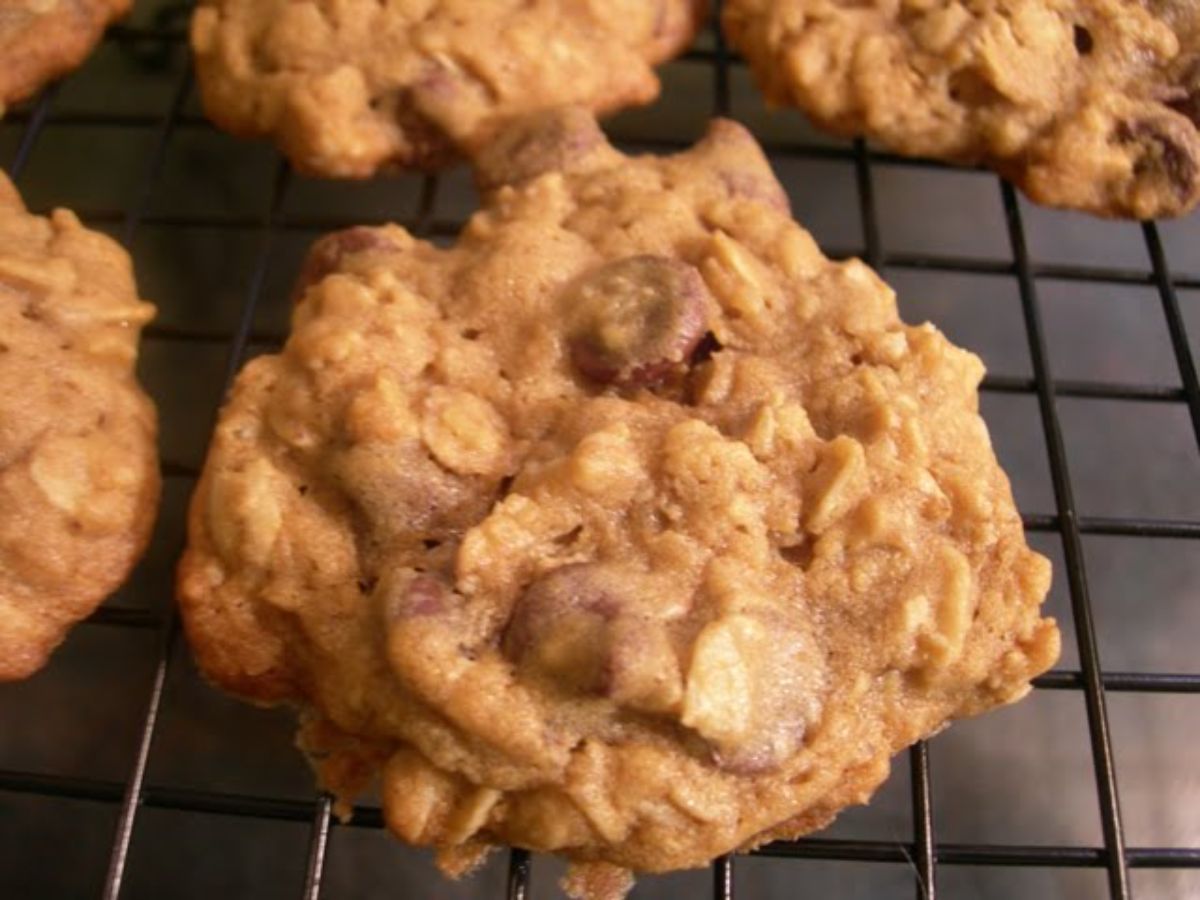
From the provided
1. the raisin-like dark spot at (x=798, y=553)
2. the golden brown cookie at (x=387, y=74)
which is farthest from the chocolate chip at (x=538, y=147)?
the raisin-like dark spot at (x=798, y=553)

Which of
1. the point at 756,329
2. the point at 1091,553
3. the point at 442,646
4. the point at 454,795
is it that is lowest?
the point at 454,795

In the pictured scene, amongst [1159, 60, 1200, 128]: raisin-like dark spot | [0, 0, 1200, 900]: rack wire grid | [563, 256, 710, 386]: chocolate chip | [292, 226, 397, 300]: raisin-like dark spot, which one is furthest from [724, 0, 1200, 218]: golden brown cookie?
[292, 226, 397, 300]: raisin-like dark spot

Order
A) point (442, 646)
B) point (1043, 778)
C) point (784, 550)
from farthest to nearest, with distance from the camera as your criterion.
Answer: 1. point (1043, 778)
2. point (784, 550)
3. point (442, 646)

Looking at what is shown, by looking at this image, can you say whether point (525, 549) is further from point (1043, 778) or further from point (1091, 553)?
point (1091, 553)

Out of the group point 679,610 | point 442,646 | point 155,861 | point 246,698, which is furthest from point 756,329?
point 155,861

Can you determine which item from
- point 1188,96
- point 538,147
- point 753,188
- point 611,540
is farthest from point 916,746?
point 1188,96

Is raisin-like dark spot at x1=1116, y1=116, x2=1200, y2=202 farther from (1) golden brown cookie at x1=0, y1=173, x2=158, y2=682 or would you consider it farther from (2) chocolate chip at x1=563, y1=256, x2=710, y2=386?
(1) golden brown cookie at x1=0, y1=173, x2=158, y2=682

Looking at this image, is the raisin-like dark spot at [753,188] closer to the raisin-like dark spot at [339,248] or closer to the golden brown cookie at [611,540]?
the golden brown cookie at [611,540]
